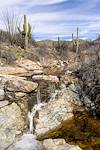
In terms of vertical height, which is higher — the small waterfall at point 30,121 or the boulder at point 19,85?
the boulder at point 19,85

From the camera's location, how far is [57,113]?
422 inches

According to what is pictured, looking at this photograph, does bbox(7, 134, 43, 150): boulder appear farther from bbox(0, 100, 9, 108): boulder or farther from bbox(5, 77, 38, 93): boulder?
bbox(5, 77, 38, 93): boulder

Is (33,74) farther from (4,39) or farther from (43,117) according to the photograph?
(4,39)

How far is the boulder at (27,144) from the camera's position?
8.95 m

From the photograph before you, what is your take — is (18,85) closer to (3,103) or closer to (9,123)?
(3,103)

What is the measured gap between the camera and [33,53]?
60.1ft

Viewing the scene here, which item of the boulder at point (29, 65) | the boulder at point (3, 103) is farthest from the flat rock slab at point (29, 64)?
the boulder at point (3, 103)

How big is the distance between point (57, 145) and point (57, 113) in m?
2.13

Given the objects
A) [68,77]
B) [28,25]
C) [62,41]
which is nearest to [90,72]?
[68,77]

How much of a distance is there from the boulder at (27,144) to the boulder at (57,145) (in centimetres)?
24

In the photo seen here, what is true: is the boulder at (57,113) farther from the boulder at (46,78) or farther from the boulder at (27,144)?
the boulder at (46,78)

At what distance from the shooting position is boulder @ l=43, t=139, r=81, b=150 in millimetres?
8504

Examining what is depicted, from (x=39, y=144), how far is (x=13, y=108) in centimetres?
202

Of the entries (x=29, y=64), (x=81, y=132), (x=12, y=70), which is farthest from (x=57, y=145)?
(x=29, y=64)
